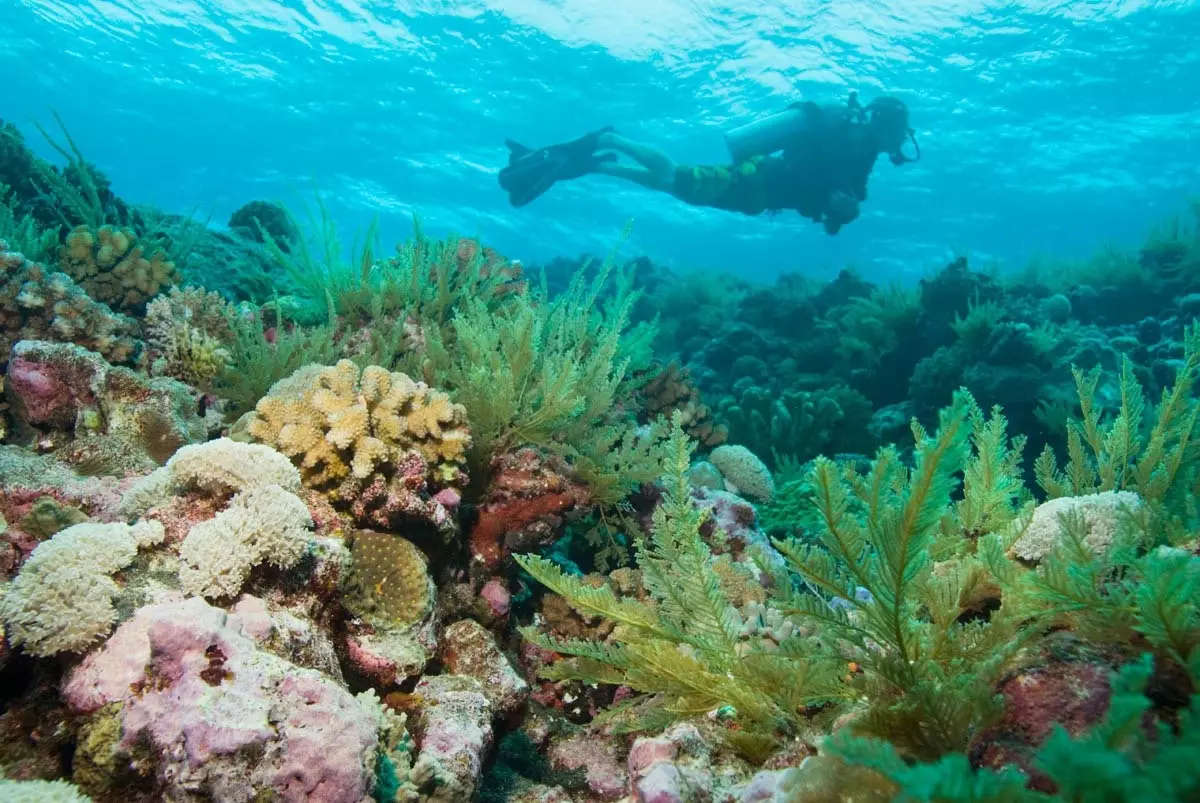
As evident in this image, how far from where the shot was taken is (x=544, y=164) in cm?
1786

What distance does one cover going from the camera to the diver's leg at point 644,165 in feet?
55.5

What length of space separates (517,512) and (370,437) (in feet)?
3.25

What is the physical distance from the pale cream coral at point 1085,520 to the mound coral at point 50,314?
550 centimetres

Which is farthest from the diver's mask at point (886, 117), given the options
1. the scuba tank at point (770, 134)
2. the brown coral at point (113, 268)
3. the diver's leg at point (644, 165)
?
the brown coral at point (113, 268)

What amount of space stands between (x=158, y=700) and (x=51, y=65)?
149ft

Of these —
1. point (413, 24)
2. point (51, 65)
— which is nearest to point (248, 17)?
point (413, 24)

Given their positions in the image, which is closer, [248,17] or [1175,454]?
[1175,454]

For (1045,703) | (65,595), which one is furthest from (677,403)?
(65,595)

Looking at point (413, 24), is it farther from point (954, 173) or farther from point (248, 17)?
point (954, 173)

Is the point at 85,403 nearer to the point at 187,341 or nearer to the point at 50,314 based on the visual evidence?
the point at 187,341

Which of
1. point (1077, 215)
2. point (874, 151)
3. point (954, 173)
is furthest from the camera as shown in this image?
point (1077, 215)

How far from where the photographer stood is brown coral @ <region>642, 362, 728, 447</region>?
6383 millimetres

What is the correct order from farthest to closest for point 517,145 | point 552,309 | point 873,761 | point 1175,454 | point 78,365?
1. point 517,145
2. point 552,309
3. point 78,365
4. point 1175,454
5. point 873,761

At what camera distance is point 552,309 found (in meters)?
5.49
